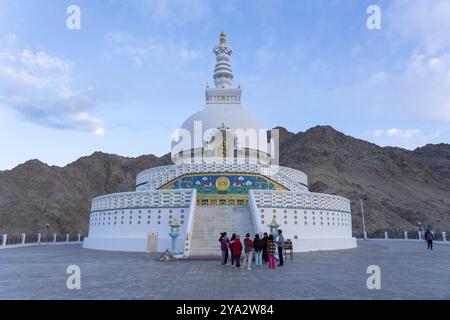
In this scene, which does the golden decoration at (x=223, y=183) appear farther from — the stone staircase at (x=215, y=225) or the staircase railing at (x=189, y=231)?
the staircase railing at (x=189, y=231)

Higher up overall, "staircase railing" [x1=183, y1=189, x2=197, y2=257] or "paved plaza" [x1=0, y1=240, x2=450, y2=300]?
"staircase railing" [x1=183, y1=189, x2=197, y2=257]

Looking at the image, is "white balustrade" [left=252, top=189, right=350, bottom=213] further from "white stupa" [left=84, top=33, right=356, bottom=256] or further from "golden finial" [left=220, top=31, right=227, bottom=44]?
"golden finial" [left=220, top=31, right=227, bottom=44]

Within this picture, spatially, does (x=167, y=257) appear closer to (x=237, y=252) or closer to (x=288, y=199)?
(x=237, y=252)

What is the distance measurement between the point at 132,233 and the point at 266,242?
992 centimetres

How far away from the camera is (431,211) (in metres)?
67.2

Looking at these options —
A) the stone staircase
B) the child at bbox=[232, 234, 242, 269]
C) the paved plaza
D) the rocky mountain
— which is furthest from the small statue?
the rocky mountain

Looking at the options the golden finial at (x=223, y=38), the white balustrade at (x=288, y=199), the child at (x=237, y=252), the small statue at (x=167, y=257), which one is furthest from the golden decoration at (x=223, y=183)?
the golden finial at (x=223, y=38)

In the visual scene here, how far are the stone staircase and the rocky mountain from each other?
36.1 m

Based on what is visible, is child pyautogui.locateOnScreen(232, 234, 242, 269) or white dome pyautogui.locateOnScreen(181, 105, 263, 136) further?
white dome pyautogui.locateOnScreen(181, 105, 263, 136)

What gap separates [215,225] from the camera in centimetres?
1950

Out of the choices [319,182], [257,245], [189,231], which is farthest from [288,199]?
[319,182]

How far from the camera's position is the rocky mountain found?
60.1 metres
